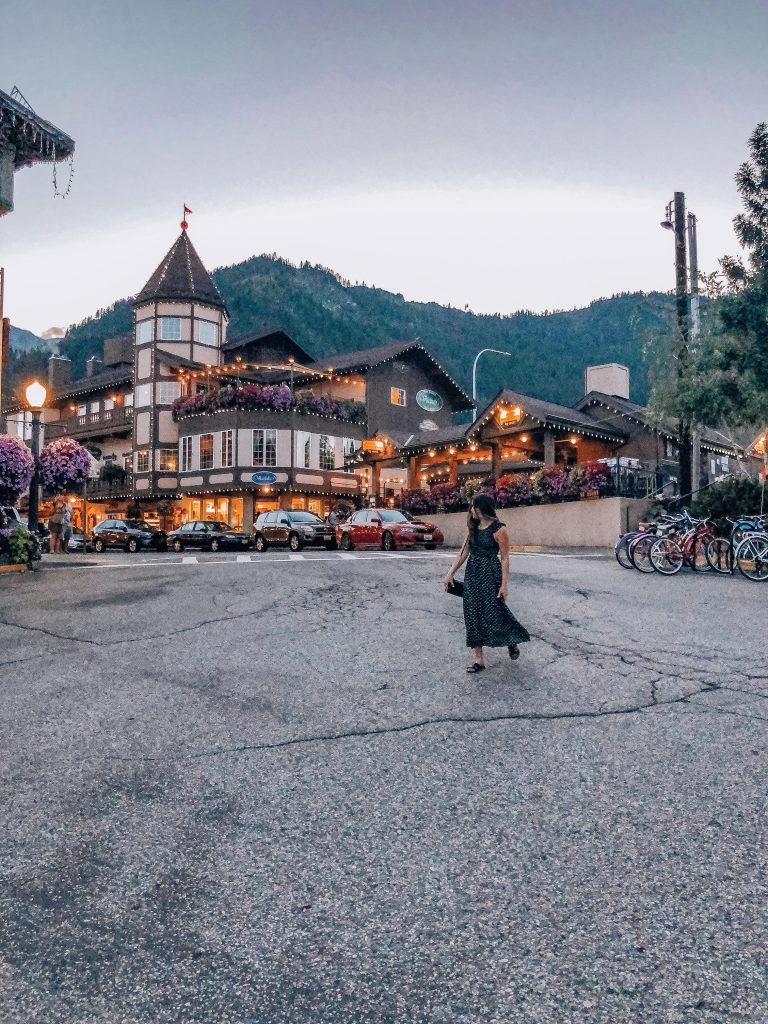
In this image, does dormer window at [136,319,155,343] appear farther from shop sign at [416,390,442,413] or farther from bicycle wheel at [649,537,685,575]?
bicycle wheel at [649,537,685,575]

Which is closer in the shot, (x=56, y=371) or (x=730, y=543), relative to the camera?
(x=730, y=543)

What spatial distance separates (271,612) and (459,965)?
7.83 metres

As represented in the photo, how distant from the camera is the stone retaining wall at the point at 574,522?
920 inches

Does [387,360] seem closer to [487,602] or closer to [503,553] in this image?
[503,553]

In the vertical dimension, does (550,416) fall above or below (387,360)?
below

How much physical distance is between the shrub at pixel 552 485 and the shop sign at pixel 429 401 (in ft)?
67.8

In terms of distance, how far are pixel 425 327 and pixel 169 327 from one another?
95.2 m

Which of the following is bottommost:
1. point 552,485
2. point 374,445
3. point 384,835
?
point 384,835

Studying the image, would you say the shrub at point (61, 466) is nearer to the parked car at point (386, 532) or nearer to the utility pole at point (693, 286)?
the parked car at point (386, 532)

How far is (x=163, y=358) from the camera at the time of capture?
45438 millimetres

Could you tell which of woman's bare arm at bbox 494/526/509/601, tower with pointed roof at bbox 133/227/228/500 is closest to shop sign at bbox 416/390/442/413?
tower with pointed roof at bbox 133/227/228/500

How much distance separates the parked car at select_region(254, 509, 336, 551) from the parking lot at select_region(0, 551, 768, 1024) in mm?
19051

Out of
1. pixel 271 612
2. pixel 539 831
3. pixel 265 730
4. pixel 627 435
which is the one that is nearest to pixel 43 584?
pixel 271 612

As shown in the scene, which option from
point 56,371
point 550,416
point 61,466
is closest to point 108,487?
point 56,371
